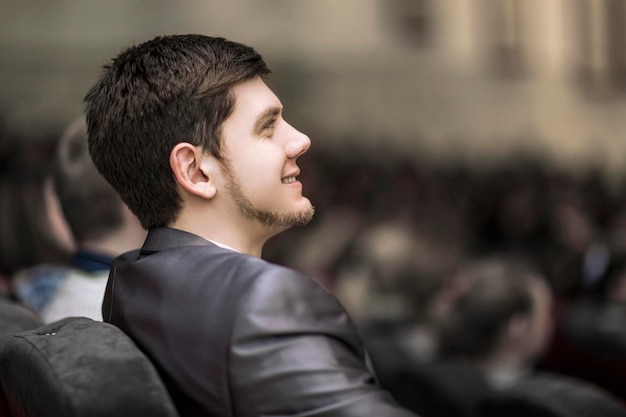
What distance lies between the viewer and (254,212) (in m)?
1.71

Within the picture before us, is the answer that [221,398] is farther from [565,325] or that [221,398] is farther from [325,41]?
[325,41]

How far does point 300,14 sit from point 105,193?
969cm

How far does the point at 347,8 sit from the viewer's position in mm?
12727

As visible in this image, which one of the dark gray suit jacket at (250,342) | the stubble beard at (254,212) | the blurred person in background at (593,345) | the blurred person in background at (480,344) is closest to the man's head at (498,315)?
the blurred person in background at (480,344)

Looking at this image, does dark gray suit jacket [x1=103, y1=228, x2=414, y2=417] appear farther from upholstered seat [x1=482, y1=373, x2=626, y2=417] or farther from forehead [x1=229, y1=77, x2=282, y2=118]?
upholstered seat [x1=482, y1=373, x2=626, y2=417]

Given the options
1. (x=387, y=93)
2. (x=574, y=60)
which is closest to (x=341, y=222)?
(x=387, y=93)

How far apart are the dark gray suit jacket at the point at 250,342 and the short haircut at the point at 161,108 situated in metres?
0.16

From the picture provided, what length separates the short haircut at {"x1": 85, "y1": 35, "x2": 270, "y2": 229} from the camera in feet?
5.53

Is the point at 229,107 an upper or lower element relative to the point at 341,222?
upper

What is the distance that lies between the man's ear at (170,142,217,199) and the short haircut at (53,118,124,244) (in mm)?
917

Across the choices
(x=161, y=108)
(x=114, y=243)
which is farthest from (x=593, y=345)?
(x=161, y=108)

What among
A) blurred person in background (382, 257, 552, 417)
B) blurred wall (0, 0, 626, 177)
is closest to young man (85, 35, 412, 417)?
blurred person in background (382, 257, 552, 417)

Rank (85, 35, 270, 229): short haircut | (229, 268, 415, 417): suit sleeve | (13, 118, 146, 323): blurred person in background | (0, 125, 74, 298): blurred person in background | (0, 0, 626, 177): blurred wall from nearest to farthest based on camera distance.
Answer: (229, 268, 415, 417): suit sleeve < (85, 35, 270, 229): short haircut < (13, 118, 146, 323): blurred person in background < (0, 125, 74, 298): blurred person in background < (0, 0, 626, 177): blurred wall

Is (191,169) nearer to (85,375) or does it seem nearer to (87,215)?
(85,375)
